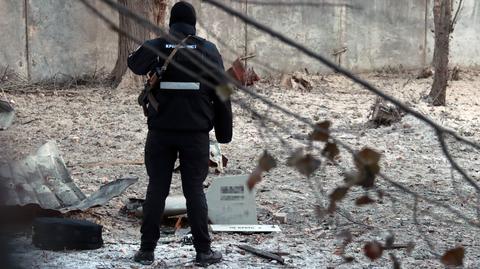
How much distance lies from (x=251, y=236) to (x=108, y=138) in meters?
4.04

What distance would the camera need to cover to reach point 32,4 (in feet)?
47.9

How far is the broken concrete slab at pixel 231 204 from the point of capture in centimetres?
720

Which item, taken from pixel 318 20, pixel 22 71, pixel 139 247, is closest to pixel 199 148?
pixel 139 247

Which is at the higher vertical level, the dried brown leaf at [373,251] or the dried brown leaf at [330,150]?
the dried brown leaf at [330,150]

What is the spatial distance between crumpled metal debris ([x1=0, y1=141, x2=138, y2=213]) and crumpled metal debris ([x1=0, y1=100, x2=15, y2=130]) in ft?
11.3

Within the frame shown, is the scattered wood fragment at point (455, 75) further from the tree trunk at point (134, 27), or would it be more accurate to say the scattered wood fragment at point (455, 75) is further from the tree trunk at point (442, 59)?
the tree trunk at point (134, 27)

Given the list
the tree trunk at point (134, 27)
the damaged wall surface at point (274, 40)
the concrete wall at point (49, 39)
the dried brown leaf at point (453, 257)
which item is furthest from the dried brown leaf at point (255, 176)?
the concrete wall at point (49, 39)

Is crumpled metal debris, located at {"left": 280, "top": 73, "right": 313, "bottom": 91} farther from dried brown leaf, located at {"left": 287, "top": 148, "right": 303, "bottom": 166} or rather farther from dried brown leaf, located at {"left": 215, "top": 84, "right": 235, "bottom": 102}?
dried brown leaf, located at {"left": 215, "top": 84, "right": 235, "bottom": 102}

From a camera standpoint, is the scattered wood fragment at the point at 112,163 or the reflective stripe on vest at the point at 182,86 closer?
the reflective stripe on vest at the point at 182,86

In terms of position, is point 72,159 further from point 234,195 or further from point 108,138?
point 234,195

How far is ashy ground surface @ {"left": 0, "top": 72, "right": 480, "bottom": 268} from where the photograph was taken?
6.41 meters

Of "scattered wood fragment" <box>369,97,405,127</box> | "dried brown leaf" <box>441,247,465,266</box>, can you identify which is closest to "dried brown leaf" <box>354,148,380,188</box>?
"dried brown leaf" <box>441,247,465,266</box>

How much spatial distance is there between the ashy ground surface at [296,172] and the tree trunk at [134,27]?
1.04 ft

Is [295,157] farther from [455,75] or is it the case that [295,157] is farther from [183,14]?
[455,75]
